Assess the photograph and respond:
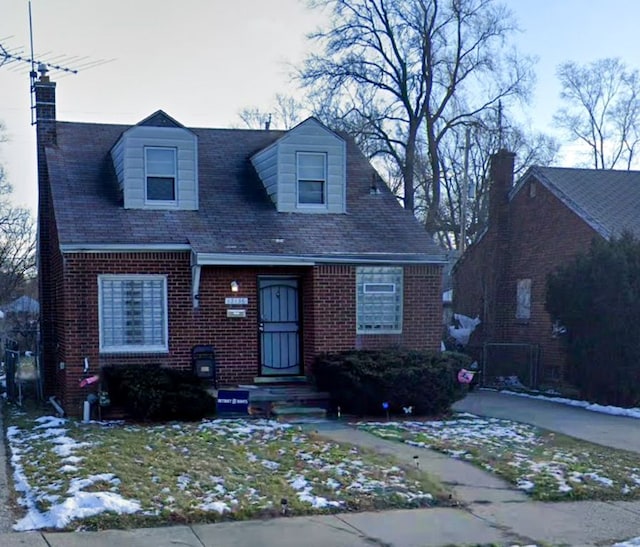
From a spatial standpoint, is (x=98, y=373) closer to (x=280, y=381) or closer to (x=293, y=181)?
(x=280, y=381)

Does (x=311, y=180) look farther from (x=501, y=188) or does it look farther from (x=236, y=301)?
(x=501, y=188)

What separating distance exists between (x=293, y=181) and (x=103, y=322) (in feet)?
15.8

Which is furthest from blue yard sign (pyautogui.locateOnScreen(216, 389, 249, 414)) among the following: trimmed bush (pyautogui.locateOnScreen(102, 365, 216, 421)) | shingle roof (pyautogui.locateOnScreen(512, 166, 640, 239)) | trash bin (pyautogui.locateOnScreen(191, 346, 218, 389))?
shingle roof (pyautogui.locateOnScreen(512, 166, 640, 239))

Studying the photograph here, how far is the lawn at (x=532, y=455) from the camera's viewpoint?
8.25 meters

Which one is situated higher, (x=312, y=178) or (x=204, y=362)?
(x=312, y=178)

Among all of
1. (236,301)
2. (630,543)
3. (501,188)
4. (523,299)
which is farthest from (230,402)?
(501,188)

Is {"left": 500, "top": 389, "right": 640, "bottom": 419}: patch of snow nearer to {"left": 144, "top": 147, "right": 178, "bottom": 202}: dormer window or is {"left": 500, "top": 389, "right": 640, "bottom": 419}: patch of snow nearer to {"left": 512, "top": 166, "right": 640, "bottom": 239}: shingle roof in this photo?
{"left": 512, "top": 166, "right": 640, "bottom": 239}: shingle roof

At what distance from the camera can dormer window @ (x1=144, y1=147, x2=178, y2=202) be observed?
48.5 feet

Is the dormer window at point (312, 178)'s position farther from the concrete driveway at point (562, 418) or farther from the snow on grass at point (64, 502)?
the snow on grass at point (64, 502)

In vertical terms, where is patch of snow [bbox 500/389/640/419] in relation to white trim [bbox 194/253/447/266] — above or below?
below

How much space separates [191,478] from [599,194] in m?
16.3

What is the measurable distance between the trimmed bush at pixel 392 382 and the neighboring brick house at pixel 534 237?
674cm

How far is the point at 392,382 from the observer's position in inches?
514

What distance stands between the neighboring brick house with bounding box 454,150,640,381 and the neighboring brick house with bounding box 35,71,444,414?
19.0 feet
